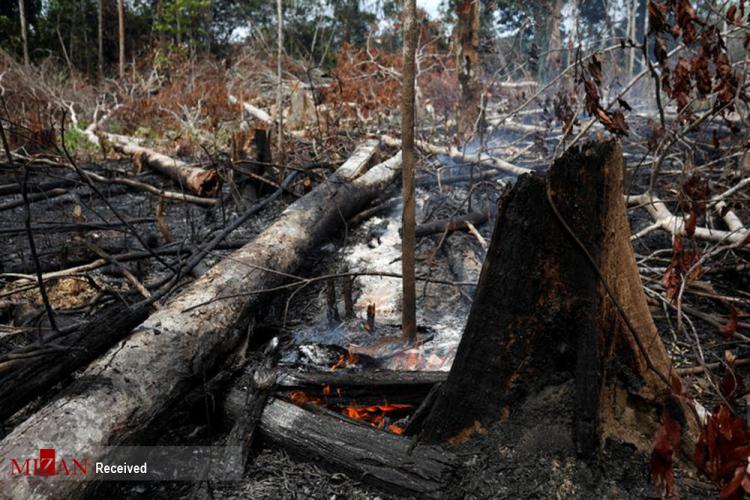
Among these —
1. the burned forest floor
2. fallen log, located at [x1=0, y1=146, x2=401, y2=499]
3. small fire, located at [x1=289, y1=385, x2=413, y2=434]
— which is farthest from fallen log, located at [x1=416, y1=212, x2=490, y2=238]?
small fire, located at [x1=289, y1=385, x2=413, y2=434]

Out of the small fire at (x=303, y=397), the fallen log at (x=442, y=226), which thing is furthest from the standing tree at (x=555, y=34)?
the small fire at (x=303, y=397)

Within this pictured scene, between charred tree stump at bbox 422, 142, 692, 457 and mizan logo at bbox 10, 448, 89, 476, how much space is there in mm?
1489

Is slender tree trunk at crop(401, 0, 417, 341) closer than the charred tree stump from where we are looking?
No

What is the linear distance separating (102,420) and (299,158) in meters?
5.94

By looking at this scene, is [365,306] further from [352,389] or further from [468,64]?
[468,64]

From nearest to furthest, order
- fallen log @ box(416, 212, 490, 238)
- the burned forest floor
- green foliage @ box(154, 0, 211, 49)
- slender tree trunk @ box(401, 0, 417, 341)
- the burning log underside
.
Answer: the burned forest floor, the burning log underside, slender tree trunk @ box(401, 0, 417, 341), fallen log @ box(416, 212, 490, 238), green foliage @ box(154, 0, 211, 49)

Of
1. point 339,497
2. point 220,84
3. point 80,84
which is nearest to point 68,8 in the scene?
point 80,84

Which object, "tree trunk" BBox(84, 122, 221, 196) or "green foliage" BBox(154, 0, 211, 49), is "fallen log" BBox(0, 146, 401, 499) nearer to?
"tree trunk" BBox(84, 122, 221, 196)

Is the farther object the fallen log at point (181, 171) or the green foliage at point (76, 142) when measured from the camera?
the green foliage at point (76, 142)

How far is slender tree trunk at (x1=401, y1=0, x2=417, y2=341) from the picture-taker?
270cm

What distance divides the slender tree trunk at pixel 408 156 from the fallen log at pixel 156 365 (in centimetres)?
89

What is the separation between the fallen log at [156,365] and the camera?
1.83 metres

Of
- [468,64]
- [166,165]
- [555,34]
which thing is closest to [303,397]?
[166,165]

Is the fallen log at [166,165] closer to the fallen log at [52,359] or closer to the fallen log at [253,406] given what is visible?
the fallen log at [52,359]
